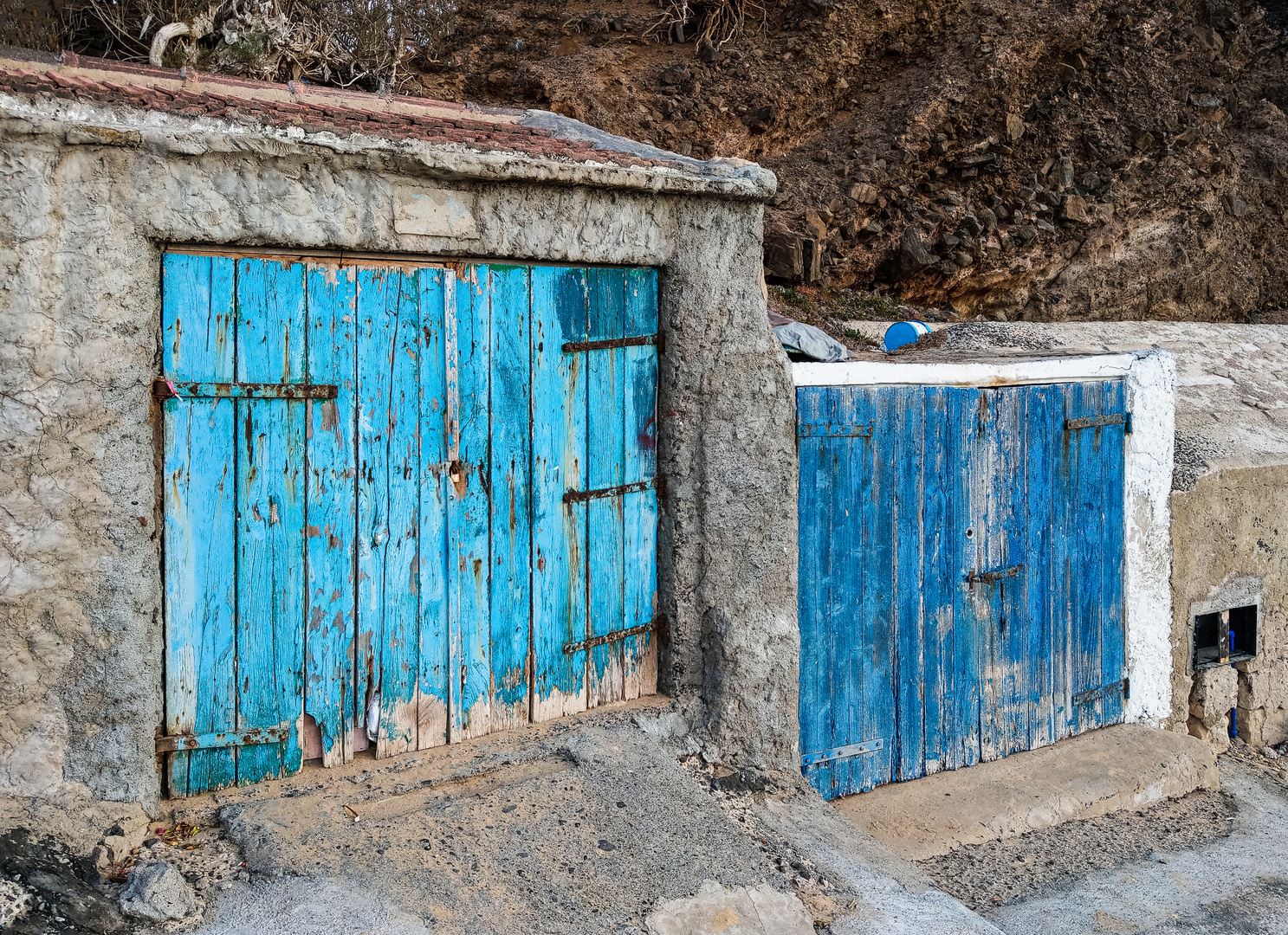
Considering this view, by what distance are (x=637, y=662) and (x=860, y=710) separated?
1.22 meters

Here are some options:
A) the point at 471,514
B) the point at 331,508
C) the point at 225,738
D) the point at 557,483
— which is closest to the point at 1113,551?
the point at 557,483

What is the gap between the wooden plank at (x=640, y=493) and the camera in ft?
12.5

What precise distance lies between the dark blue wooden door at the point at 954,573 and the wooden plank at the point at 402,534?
1703mm

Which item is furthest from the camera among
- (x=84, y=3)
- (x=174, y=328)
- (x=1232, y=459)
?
(x=84, y=3)

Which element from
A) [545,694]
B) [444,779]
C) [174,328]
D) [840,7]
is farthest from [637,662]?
[840,7]

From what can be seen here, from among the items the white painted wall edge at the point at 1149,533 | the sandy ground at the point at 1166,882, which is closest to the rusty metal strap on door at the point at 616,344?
the sandy ground at the point at 1166,882

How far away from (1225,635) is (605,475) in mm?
4442

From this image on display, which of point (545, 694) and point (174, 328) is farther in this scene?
point (545, 694)

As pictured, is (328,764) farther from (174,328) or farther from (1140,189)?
(1140,189)

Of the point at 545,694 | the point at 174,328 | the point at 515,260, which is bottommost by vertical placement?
the point at 545,694

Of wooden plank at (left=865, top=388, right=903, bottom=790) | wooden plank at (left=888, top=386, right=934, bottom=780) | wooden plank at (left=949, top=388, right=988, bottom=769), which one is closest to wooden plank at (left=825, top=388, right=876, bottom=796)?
wooden plank at (left=865, top=388, right=903, bottom=790)

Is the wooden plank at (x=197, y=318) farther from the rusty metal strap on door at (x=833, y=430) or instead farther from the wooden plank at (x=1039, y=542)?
the wooden plank at (x=1039, y=542)

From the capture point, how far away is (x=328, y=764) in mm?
3273

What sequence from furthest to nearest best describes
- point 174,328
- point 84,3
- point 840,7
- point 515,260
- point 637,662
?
1. point 840,7
2. point 84,3
3. point 637,662
4. point 515,260
5. point 174,328
